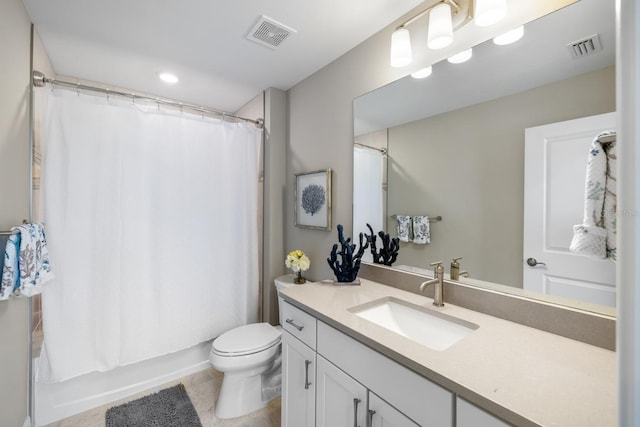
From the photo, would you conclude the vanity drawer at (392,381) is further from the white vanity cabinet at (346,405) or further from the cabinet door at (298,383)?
the cabinet door at (298,383)

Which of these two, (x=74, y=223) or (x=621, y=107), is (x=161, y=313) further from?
(x=621, y=107)

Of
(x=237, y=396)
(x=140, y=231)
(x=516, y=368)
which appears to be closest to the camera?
(x=516, y=368)

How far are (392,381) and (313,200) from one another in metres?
1.39

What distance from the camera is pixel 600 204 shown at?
2.91ft

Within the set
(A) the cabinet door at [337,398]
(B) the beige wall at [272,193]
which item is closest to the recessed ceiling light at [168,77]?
(B) the beige wall at [272,193]

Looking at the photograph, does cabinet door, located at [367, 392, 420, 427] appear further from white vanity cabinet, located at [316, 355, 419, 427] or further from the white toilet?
the white toilet

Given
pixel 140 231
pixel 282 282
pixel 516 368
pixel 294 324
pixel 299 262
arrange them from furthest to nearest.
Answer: pixel 282 282 < pixel 299 262 < pixel 140 231 < pixel 294 324 < pixel 516 368

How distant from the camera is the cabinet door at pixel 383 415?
81 cm

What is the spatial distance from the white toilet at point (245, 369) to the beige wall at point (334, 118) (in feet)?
1.98

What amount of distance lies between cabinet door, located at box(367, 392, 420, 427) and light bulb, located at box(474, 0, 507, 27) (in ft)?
4.87

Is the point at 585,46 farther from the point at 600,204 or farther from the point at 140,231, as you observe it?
the point at 140,231

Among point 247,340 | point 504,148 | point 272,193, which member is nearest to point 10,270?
point 247,340

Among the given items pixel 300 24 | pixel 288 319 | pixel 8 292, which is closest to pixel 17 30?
pixel 8 292

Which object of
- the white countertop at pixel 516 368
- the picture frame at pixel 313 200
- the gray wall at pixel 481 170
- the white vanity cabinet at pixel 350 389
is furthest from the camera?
the picture frame at pixel 313 200
